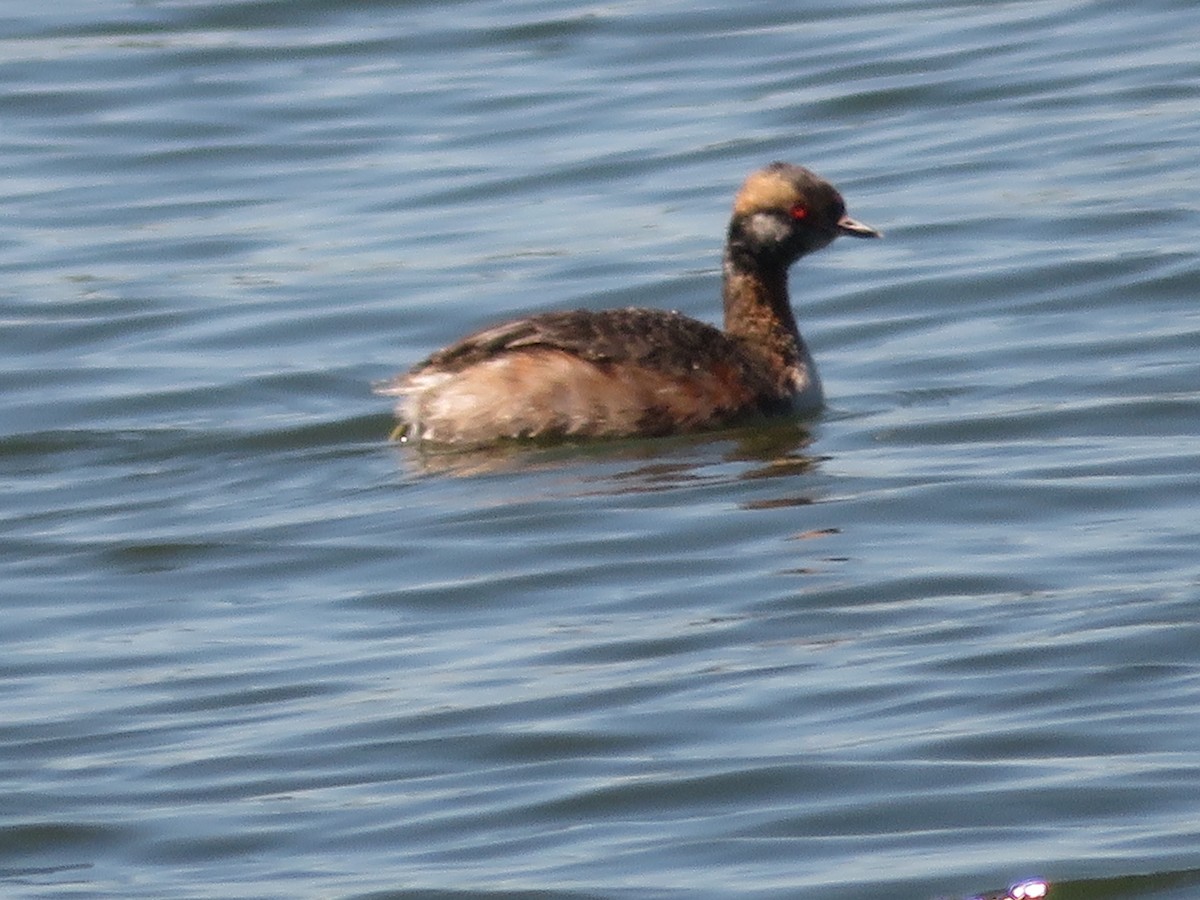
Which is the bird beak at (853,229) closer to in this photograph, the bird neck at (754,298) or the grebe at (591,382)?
the bird neck at (754,298)

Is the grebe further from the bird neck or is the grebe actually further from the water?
the bird neck

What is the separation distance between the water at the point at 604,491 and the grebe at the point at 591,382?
12 centimetres

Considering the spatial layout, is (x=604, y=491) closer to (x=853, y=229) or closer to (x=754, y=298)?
(x=754, y=298)

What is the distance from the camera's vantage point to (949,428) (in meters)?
10.8

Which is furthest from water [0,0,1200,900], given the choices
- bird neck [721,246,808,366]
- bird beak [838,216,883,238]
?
bird beak [838,216,883,238]

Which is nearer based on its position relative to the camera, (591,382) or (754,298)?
(591,382)

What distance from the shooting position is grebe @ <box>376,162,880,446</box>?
35.6 feet

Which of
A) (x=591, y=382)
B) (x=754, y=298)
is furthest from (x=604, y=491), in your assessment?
(x=754, y=298)

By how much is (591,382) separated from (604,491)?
795 millimetres

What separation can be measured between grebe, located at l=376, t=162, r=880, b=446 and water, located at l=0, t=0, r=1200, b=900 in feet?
0.40

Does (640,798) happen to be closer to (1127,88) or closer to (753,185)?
(753,185)

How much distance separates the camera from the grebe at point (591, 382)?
10.9m

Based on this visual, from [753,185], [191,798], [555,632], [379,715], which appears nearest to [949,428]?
[753,185]

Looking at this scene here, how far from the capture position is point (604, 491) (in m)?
10.2
